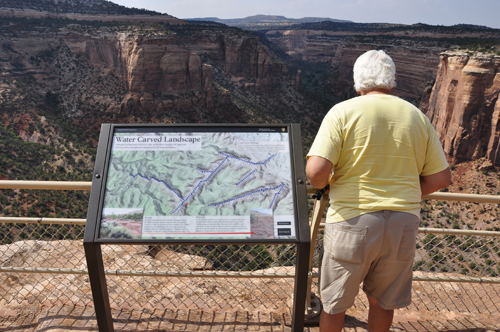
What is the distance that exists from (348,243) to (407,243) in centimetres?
44

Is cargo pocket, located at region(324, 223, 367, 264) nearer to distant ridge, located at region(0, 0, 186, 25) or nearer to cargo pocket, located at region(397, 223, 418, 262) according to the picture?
cargo pocket, located at region(397, 223, 418, 262)

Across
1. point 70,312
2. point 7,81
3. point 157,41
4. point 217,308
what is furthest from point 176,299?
point 7,81

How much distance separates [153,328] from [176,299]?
2.44 ft

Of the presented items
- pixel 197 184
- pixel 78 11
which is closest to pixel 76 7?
pixel 78 11

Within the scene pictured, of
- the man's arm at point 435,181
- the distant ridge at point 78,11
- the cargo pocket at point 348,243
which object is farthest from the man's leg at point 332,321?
the distant ridge at point 78,11

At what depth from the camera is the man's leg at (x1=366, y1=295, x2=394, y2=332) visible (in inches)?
110

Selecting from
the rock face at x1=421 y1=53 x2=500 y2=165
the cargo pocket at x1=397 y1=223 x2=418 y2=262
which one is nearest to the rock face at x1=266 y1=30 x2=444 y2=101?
the rock face at x1=421 y1=53 x2=500 y2=165

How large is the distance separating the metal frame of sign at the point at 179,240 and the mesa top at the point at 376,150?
0.40 metres

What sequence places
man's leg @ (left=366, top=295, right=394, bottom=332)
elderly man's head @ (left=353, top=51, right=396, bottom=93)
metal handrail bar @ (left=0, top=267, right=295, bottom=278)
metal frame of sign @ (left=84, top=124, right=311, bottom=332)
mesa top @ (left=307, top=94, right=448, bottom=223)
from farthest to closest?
metal handrail bar @ (left=0, top=267, right=295, bottom=278) < man's leg @ (left=366, top=295, right=394, bottom=332) < metal frame of sign @ (left=84, top=124, right=311, bottom=332) < elderly man's head @ (left=353, top=51, right=396, bottom=93) < mesa top @ (left=307, top=94, right=448, bottom=223)

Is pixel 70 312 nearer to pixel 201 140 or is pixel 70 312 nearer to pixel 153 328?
pixel 153 328

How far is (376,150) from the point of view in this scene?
2365 mm

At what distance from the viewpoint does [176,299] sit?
13.9 feet

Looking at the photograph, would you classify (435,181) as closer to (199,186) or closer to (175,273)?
(199,186)

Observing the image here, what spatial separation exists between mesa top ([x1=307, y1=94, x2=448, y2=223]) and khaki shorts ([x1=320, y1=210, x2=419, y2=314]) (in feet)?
0.28
